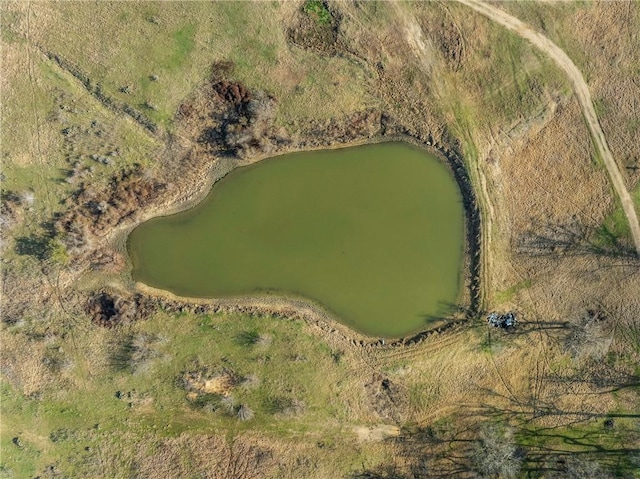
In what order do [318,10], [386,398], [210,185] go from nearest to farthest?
[386,398] → [318,10] → [210,185]

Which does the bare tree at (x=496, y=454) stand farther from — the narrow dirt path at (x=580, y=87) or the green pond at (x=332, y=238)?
the narrow dirt path at (x=580, y=87)

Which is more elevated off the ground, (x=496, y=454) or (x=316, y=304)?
(x=316, y=304)

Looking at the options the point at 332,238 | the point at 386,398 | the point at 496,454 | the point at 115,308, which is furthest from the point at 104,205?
the point at 496,454

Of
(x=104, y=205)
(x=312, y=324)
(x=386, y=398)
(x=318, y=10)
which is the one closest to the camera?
(x=104, y=205)

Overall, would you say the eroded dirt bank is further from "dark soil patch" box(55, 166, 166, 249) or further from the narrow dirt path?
the narrow dirt path

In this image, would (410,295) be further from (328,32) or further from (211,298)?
(328,32)

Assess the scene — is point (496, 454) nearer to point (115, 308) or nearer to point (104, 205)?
point (115, 308)

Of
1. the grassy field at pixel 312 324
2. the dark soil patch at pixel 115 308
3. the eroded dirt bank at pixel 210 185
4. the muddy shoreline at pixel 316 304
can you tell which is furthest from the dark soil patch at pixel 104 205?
the dark soil patch at pixel 115 308
